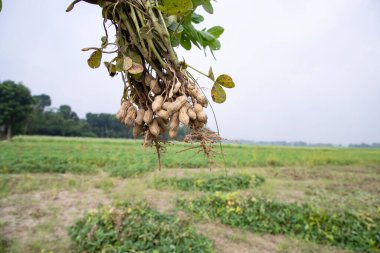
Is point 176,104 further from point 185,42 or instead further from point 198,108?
point 185,42

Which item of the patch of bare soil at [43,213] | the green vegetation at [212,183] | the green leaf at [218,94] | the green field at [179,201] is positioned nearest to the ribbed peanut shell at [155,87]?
the green leaf at [218,94]

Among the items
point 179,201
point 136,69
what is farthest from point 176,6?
point 179,201

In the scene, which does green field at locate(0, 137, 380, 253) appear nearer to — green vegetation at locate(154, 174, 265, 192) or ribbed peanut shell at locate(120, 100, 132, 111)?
green vegetation at locate(154, 174, 265, 192)

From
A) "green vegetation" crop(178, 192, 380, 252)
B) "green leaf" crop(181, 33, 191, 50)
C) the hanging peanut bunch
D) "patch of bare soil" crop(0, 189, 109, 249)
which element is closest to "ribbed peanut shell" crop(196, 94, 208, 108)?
the hanging peanut bunch

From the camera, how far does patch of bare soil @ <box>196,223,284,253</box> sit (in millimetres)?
4891

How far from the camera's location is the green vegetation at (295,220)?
513 centimetres

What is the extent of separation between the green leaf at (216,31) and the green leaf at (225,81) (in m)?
0.47

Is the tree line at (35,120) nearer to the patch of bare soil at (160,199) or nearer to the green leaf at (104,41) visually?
the patch of bare soil at (160,199)

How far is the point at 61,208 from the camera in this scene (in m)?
6.91

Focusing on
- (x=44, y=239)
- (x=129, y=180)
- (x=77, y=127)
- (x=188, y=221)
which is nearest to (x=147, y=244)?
(x=188, y=221)

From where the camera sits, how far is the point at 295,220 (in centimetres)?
568

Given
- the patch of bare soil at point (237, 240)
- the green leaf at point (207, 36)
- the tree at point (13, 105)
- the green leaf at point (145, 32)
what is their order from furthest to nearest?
1. the tree at point (13, 105)
2. the patch of bare soil at point (237, 240)
3. the green leaf at point (207, 36)
4. the green leaf at point (145, 32)

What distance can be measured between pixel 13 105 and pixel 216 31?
5685 cm

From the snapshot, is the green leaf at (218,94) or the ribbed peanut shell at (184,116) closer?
the ribbed peanut shell at (184,116)
